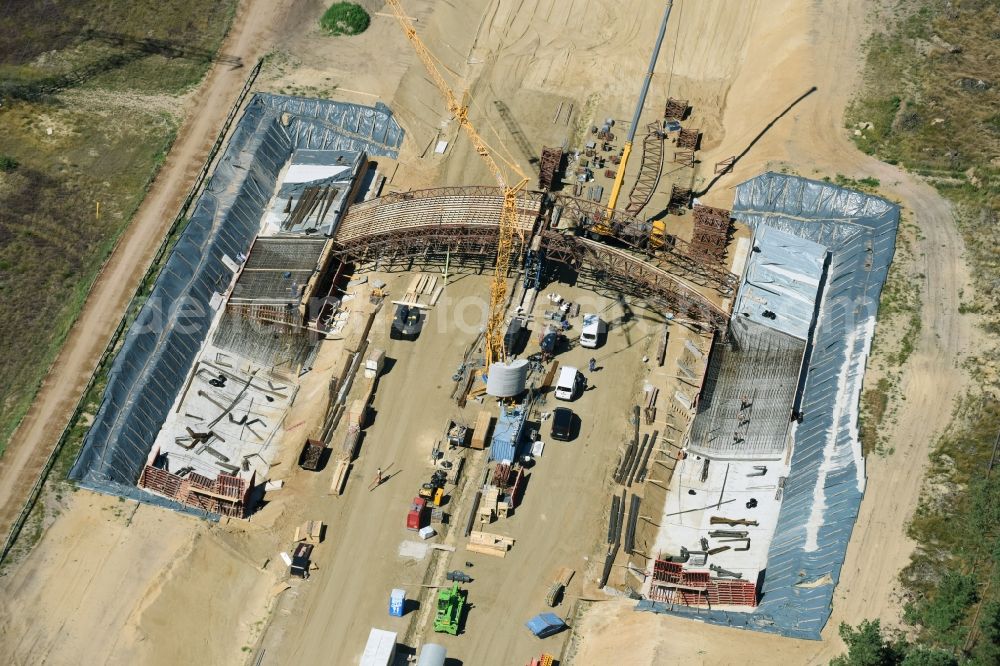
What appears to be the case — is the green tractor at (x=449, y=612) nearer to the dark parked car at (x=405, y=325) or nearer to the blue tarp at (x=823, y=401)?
the blue tarp at (x=823, y=401)

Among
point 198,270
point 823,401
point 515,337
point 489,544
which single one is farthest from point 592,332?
point 198,270

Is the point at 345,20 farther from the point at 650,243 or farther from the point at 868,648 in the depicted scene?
the point at 868,648

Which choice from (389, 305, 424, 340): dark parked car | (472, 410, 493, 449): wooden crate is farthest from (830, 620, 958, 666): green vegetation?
(389, 305, 424, 340): dark parked car

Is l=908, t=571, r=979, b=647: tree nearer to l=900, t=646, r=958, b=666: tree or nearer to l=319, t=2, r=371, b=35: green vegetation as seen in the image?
l=900, t=646, r=958, b=666: tree

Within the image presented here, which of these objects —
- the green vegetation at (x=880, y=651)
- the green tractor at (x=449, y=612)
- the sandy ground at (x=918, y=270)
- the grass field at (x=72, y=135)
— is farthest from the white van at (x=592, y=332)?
the grass field at (x=72, y=135)

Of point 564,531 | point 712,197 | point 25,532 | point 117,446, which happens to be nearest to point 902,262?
point 712,197

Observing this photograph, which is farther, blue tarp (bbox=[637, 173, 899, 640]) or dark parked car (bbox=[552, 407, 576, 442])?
dark parked car (bbox=[552, 407, 576, 442])

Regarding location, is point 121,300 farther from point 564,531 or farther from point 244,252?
point 564,531
